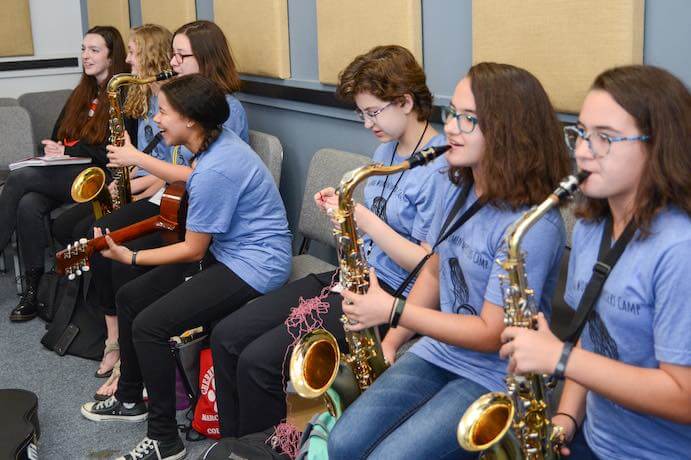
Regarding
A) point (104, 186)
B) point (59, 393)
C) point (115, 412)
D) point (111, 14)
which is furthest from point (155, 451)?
point (111, 14)

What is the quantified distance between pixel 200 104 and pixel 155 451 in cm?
123

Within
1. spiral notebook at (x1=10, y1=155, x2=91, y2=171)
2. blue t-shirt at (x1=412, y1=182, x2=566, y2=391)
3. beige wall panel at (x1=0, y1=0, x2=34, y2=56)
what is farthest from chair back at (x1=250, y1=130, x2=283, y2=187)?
beige wall panel at (x1=0, y1=0, x2=34, y2=56)

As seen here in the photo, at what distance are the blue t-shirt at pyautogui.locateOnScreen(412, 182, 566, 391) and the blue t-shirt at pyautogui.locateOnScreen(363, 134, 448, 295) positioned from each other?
0.25m

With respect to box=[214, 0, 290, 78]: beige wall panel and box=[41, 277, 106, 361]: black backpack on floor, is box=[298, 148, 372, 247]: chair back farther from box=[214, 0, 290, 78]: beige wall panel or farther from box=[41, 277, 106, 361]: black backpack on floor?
box=[41, 277, 106, 361]: black backpack on floor

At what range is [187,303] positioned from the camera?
9.75 ft

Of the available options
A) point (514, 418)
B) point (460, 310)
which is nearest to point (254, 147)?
point (460, 310)

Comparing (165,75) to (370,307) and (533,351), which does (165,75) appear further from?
(533,351)

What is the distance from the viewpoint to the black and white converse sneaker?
130 inches

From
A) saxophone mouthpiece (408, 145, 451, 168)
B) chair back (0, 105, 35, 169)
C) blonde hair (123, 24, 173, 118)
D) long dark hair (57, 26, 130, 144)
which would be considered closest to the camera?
saxophone mouthpiece (408, 145, 451, 168)

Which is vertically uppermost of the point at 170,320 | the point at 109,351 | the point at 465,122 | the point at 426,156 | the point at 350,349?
the point at 465,122

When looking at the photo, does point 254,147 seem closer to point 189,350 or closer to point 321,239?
point 321,239

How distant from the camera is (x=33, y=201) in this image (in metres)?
4.50

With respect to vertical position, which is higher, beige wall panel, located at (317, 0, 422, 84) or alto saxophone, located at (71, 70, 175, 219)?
beige wall panel, located at (317, 0, 422, 84)

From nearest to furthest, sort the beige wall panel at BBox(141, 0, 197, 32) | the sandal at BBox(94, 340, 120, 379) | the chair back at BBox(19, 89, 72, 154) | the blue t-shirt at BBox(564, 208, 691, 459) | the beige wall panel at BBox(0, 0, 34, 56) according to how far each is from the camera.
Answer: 1. the blue t-shirt at BBox(564, 208, 691, 459)
2. the sandal at BBox(94, 340, 120, 379)
3. the beige wall panel at BBox(141, 0, 197, 32)
4. the chair back at BBox(19, 89, 72, 154)
5. the beige wall panel at BBox(0, 0, 34, 56)
